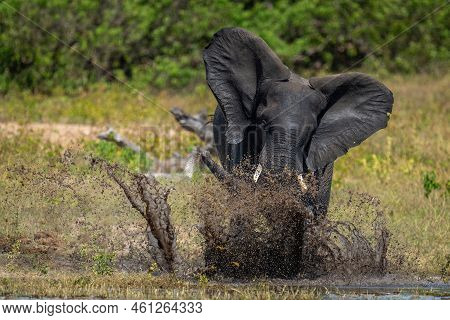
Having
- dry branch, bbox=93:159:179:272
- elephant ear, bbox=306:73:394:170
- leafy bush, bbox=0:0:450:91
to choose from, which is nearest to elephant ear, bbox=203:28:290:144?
elephant ear, bbox=306:73:394:170

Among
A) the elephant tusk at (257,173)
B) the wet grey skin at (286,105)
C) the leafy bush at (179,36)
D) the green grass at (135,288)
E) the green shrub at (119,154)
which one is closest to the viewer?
the green grass at (135,288)

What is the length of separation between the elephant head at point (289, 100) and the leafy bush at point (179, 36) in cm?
781

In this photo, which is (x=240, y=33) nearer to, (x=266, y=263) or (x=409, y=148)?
(x=266, y=263)

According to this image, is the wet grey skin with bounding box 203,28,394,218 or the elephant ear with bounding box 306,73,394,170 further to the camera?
the elephant ear with bounding box 306,73,394,170

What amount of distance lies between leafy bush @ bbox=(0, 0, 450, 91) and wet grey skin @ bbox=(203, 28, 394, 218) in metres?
7.82

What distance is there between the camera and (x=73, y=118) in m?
18.5

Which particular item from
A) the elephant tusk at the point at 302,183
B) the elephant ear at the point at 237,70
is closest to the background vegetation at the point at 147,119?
the elephant tusk at the point at 302,183

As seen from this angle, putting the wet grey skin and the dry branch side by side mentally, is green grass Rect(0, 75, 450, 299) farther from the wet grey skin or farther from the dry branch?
the wet grey skin

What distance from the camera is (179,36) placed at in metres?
22.2

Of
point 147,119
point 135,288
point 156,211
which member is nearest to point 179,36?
point 147,119

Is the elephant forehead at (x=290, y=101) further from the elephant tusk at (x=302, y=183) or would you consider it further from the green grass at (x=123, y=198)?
the green grass at (x=123, y=198)

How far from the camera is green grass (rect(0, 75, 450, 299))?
32.3 ft

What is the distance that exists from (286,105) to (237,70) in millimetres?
934

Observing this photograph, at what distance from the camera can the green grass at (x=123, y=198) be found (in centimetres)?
986
